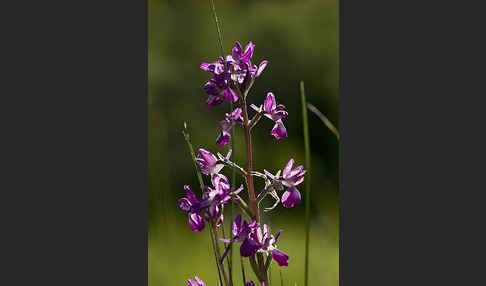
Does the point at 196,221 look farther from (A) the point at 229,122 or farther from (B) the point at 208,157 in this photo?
(A) the point at 229,122

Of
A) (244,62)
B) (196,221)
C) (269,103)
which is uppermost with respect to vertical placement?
(244,62)

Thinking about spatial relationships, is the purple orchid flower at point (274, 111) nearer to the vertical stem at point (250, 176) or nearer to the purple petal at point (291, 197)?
the vertical stem at point (250, 176)

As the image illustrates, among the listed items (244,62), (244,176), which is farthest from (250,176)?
(244,62)

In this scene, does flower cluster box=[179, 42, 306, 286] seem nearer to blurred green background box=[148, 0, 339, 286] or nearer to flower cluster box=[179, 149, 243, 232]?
flower cluster box=[179, 149, 243, 232]

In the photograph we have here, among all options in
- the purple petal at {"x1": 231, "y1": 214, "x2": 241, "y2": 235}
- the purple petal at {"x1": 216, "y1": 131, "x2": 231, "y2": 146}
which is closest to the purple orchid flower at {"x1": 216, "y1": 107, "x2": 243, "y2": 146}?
the purple petal at {"x1": 216, "y1": 131, "x2": 231, "y2": 146}

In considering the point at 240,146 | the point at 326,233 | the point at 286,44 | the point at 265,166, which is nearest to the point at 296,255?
the point at 326,233

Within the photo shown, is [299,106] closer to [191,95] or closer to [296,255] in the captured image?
[191,95]

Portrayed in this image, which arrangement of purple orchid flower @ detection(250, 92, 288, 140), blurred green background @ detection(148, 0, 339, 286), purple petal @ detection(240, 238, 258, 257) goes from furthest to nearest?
blurred green background @ detection(148, 0, 339, 286), purple orchid flower @ detection(250, 92, 288, 140), purple petal @ detection(240, 238, 258, 257)
